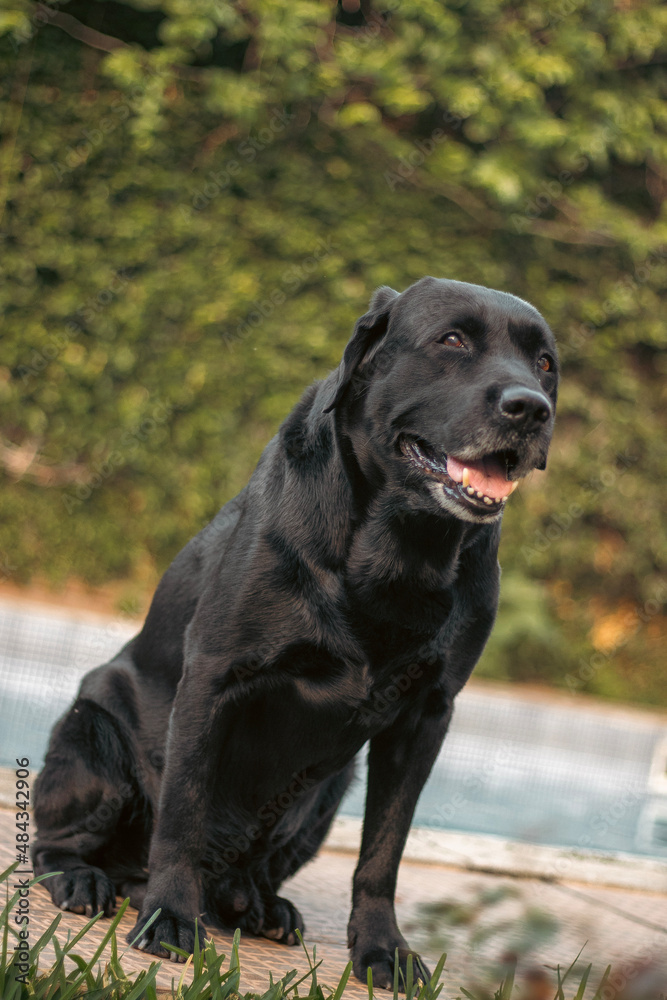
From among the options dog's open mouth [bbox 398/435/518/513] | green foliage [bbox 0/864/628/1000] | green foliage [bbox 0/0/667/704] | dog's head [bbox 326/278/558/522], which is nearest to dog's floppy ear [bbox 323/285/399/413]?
dog's head [bbox 326/278/558/522]

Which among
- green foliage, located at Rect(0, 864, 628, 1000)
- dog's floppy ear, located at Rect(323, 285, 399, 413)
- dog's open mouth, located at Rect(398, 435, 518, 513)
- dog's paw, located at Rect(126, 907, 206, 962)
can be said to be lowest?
dog's paw, located at Rect(126, 907, 206, 962)

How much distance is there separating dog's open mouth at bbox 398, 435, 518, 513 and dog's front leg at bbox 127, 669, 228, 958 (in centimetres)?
64

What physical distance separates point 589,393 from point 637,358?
85 cm

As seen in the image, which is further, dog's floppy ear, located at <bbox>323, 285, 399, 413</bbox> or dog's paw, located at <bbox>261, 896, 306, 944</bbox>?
dog's paw, located at <bbox>261, 896, 306, 944</bbox>

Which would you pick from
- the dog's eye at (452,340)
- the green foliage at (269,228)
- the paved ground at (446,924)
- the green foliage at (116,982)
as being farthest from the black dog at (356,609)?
the green foliage at (269,228)

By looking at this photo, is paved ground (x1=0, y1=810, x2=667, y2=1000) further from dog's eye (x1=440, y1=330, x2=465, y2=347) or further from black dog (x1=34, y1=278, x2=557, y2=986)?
dog's eye (x1=440, y1=330, x2=465, y2=347)

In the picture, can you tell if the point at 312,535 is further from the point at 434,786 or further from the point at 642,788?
the point at 642,788

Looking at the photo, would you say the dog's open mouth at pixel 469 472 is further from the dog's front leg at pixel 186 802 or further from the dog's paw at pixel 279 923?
the dog's paw at pixel 279 923

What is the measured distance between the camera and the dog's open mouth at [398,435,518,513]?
1.98 metres

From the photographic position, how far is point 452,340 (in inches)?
80.7

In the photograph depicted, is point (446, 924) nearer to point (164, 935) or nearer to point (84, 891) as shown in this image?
point (164, 935)

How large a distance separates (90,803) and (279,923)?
0.52 m

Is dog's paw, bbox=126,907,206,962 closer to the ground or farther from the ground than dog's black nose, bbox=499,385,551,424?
closer to the ground

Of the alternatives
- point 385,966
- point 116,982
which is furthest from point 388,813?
point 116,982
